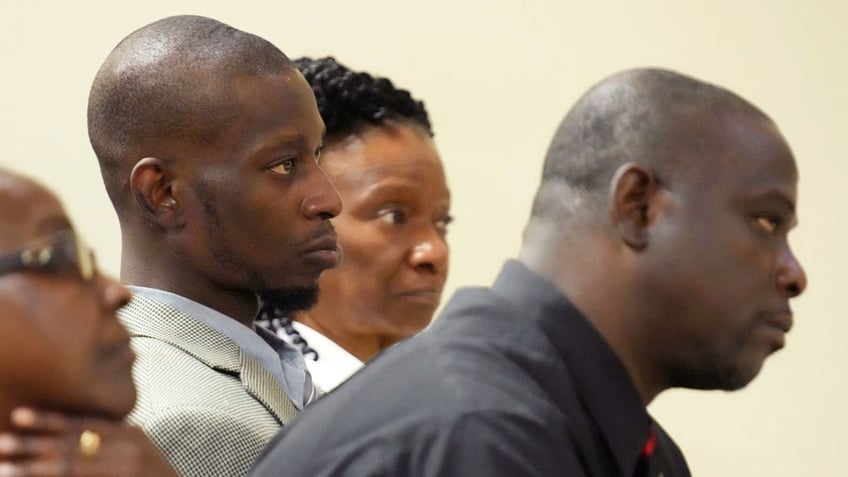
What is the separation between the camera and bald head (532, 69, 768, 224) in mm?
1435

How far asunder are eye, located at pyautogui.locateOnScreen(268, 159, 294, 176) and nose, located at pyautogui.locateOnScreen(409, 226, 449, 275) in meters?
0.63

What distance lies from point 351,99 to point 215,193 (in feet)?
2.34

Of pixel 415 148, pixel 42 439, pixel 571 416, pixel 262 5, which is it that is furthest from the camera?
pixel 262 5

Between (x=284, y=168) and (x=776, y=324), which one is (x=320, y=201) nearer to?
→ (x=284, y=168)

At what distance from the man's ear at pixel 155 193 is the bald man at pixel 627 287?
0.49 metres

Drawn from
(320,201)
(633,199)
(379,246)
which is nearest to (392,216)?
(379,246)

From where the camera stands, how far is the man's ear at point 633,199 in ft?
4.66

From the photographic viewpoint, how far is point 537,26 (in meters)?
3.28

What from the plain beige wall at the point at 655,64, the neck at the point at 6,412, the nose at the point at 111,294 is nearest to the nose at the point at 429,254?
the plain beige wall at the point at 655,64

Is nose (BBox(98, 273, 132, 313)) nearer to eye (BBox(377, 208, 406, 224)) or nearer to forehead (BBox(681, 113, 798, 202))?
forehead (BBox(681, 113, 798, 202))

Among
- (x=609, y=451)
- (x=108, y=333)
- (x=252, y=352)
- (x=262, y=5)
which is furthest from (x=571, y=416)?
(x=262, y=5)

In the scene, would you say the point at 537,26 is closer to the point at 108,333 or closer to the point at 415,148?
the point at 415,148

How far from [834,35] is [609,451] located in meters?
2.30

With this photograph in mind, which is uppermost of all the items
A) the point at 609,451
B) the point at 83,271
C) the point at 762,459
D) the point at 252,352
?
the point at 83,271
